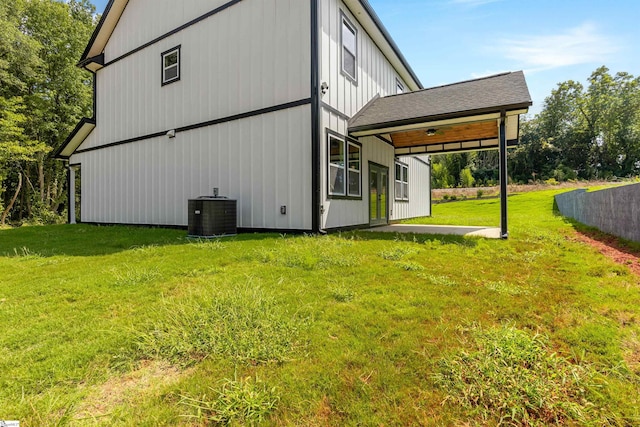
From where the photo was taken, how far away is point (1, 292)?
3.14 m

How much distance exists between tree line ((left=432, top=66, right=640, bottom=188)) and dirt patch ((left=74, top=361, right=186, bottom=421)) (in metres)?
35.7

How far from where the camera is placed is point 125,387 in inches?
64.2

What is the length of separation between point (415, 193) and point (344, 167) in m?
6.90

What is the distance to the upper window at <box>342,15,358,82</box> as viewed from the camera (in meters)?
7.91

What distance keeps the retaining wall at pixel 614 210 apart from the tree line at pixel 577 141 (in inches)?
1035

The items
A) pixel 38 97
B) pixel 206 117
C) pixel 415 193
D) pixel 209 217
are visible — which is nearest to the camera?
pixel 209 217

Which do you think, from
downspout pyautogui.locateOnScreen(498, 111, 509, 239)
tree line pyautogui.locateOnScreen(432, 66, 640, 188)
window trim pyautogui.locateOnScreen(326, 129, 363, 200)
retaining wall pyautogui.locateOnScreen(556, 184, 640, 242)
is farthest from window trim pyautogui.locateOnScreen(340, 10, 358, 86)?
tree line pyautogui.locateOnScreen(432, 66, 640, 188)

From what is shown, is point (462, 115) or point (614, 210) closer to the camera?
point (462, 115)

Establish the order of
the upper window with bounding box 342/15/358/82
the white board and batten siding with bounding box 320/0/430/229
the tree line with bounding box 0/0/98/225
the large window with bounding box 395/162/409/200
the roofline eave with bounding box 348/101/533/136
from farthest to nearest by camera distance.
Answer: the tree line with bounding box 0/0/98/225 < the large window with bounding box 395/162/409/200 < the upper window with bounding box 342/15/358/82 < the white board and batten siding with bounding box 320/0/430/229 < the roofline eave with bounding box 348/101/533/136

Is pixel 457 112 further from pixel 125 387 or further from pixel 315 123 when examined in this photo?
pixel 125 387

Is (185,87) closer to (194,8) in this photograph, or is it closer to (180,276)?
(194,8)

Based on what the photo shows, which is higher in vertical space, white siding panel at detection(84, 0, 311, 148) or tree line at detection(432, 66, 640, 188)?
tree line at detection(432, 66, 640, 188)

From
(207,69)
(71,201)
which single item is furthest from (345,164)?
(71,201)

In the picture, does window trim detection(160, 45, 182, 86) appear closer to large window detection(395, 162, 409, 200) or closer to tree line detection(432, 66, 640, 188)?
large window detection(395, 162, 409, 200)
